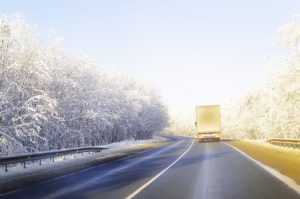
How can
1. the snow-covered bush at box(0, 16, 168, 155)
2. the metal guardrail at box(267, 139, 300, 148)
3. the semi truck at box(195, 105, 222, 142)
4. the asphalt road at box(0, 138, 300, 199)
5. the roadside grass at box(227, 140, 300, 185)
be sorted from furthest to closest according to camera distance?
1. the semi truck at box(195, 105, 222, 142)
2. the metal guardrail at box(267, 139, 300, 148)
3. the snow-covered bush at box(0, 16, 168, 155)
4. the roadside grass at box(227, 140, 300, 185)
5. the asphalt road at box(0, 138, 300, 199)

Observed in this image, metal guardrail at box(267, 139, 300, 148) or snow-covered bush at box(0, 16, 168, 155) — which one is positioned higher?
snow-covered bush at box(0, 16, 168, 155)

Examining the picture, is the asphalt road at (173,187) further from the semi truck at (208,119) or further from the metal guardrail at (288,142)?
the semi truck at (208,119)

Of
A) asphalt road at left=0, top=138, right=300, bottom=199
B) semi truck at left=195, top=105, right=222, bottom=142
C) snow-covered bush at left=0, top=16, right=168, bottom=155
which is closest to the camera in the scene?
asphalt road at left=0, top=138, right=300, bottom=199

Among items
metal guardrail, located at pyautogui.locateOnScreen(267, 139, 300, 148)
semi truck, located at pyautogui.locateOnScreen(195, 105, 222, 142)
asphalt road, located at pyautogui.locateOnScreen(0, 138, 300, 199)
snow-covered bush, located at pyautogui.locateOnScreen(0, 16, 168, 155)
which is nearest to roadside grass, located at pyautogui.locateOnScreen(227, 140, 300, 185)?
asphalt road, located at pyautogui.locateOnScreen(0, 138, 300, 199)

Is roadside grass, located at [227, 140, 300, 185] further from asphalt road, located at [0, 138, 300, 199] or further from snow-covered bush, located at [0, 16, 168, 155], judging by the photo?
snow-covered bush, located at [0, 16, 168, 155]

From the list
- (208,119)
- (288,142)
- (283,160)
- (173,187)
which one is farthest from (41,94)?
(208,119)

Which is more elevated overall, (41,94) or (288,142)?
(41,94)

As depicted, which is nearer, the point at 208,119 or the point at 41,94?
the point at 41,94

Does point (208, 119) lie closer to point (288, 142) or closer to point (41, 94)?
point (288, 142)

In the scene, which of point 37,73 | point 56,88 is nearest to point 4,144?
point 37,73

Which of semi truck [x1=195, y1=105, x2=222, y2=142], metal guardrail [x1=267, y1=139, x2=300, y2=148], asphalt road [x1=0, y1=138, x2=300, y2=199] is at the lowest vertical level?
asphalt road [x1=0, y1=138, x2=300, y2=199]

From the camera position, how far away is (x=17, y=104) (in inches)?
1054

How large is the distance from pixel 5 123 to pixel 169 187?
669 inches

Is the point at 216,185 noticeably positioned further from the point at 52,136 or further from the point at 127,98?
the point at 127,98
